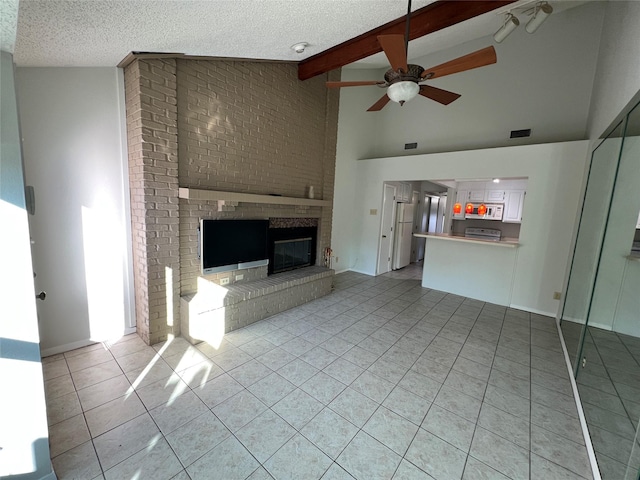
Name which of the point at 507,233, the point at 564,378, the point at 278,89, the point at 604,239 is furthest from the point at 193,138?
the point at 507,233

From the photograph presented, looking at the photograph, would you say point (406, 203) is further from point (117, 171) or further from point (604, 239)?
point (117, 171)

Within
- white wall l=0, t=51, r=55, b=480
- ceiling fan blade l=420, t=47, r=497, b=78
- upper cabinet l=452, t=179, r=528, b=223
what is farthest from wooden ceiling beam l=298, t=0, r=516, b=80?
upper cabinet l=452, t=179, r=528, b=223

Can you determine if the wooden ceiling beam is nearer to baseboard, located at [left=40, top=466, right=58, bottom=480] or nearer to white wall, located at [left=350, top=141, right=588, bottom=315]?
white wall, located at [left=350, top=141, right=588, bottom=315]

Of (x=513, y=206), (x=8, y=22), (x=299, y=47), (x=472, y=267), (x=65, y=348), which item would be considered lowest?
(x=65, y=348)

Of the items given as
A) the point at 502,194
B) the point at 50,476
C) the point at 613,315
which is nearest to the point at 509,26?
the point at 502,194

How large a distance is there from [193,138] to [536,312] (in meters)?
5.44

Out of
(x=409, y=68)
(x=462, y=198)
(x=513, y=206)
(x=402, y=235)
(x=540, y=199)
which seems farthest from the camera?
(x=402, y=235)

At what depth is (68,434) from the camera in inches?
66.0

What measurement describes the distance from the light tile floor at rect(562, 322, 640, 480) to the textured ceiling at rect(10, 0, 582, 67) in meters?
3.16

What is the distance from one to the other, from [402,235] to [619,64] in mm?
4491

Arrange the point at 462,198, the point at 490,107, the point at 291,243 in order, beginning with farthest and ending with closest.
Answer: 1. the point at 462,198
2. the point at 490,107
3. the point at 291,243

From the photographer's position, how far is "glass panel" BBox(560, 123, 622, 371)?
7.66ft

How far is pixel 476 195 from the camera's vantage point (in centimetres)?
593

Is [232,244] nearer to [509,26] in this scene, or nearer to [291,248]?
[291,248]
